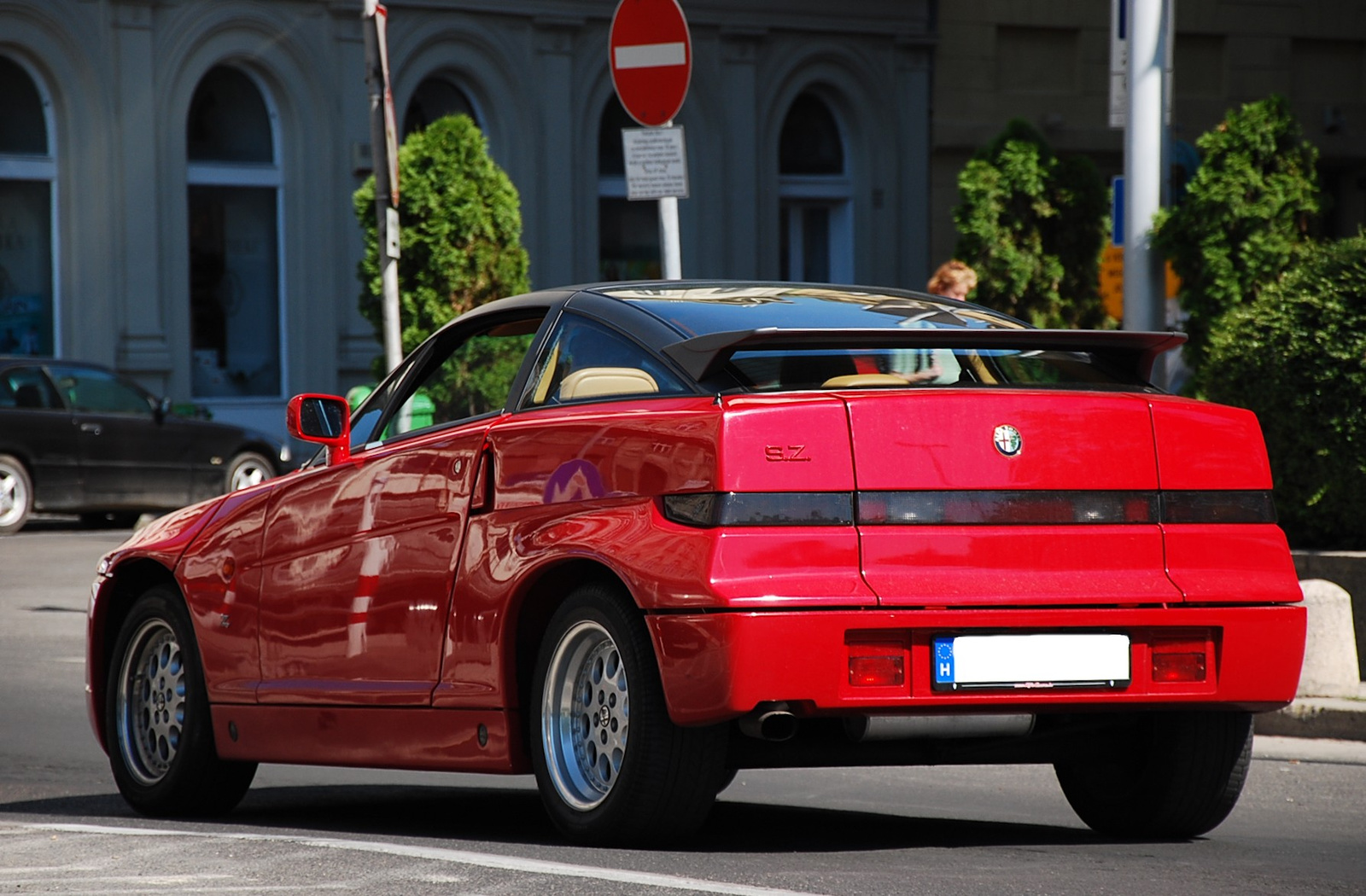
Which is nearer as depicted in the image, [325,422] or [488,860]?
[488,860]

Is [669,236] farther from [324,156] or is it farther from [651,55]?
[324,156]

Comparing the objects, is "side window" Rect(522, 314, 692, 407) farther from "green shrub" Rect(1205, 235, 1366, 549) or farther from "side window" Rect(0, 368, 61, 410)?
"side window" Rect(0, 368, 61, 410)

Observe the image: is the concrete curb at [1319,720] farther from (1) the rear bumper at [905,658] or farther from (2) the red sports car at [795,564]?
(1) the rear bumper at [905,658]

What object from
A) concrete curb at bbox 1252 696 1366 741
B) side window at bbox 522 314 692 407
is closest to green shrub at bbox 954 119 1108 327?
concrete curb at bbox 1252 696 1366 741

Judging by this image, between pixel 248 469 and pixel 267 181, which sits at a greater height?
pixel 267 181

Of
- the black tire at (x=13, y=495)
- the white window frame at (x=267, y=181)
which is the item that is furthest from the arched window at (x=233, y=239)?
the black tire at (x=13, y=495)

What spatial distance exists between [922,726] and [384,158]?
1082cm

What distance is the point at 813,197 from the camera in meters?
31.9

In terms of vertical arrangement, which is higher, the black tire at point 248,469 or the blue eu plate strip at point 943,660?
the blue eu plate strip at point 943,660

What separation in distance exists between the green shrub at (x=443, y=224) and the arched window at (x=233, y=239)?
5818mm

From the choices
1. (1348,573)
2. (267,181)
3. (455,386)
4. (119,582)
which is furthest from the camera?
(267,181)

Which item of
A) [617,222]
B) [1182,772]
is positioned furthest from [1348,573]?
[617,222]

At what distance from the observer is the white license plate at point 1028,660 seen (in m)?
5.52

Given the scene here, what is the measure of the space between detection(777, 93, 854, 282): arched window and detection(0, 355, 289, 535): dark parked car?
1076cm
